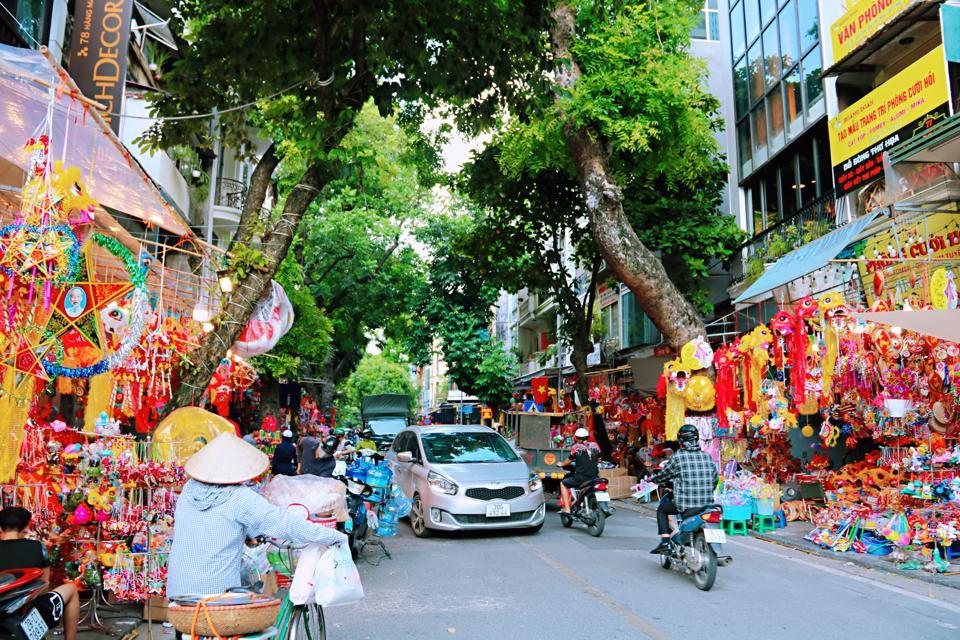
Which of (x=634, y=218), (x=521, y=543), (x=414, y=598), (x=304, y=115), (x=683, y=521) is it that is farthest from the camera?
(x=634, y=218)

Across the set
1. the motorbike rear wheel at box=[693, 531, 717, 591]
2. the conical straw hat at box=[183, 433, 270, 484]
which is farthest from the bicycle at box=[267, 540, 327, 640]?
the motorbike rear wheel at box=[693, 531, 717, 591]

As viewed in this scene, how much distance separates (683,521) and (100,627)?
562 centimetres

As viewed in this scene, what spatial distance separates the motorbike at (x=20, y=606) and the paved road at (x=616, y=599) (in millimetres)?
2364

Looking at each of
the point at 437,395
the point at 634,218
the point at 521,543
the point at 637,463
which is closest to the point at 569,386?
the point at 637,463

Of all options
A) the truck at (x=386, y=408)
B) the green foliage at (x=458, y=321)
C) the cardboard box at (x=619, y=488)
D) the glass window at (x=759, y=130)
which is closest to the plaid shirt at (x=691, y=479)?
the cardboard box at (x=619, y=488)

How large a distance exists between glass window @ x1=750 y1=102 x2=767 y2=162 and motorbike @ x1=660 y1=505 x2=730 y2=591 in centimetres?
1288

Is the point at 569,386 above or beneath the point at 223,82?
beneath

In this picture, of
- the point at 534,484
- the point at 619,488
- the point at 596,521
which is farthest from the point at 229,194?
the point at 596,521

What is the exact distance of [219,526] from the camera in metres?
4.19

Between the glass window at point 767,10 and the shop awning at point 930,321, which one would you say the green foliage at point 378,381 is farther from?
the shop awning at point 930,321

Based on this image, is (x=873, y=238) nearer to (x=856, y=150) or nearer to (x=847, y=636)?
(x=856, y=150)

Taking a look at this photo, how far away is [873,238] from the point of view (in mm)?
13570

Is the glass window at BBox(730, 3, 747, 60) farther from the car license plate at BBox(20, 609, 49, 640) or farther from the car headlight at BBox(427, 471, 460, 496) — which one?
the car license plate at BBox(20, 609, 49, 640)

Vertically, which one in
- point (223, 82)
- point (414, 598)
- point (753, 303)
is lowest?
point (414, 598)
